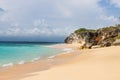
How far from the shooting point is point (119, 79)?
11.0m

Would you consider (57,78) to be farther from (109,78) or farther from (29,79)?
(109,78)

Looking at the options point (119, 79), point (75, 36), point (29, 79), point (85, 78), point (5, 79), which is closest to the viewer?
point (119, 79)

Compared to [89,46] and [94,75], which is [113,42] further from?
[94,75]

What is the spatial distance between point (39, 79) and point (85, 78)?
2.31 metres

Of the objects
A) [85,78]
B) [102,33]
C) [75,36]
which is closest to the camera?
[85,78]

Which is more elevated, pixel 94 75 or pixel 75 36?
pixel 75 36

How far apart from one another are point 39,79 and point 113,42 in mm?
36228

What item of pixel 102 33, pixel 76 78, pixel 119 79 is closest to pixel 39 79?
pixel 76 78

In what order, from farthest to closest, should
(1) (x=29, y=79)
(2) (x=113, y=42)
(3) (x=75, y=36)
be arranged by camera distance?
(3) (x=75, y=36) → (2) (x=113, y=42) → (1) (x=29, y=79)

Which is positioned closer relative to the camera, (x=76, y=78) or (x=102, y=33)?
(x=76, y=78)

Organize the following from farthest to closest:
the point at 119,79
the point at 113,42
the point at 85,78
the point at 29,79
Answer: the point at 113,42
the point at 29,79
the point at 85,78
the point at 119,79

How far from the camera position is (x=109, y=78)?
11.3 m

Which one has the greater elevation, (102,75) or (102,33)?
(102,33)

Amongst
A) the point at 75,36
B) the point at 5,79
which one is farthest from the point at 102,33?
the point at 5,79
